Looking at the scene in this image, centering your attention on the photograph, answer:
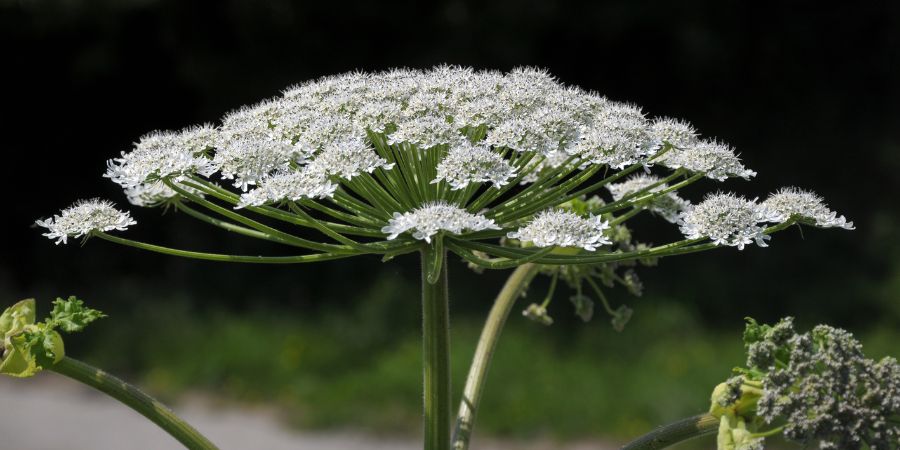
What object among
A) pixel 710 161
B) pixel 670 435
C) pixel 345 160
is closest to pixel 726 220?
pixel 710 161

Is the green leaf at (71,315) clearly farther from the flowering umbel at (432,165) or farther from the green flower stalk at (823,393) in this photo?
the green flower stalk at (823,393)

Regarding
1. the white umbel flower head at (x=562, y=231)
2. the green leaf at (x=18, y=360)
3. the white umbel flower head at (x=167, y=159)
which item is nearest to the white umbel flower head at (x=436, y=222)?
the white umbel flower head at (x=562, y=231)

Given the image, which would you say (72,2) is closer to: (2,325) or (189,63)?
(189,63)

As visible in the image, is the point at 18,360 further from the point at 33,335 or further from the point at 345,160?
the point at 345,160

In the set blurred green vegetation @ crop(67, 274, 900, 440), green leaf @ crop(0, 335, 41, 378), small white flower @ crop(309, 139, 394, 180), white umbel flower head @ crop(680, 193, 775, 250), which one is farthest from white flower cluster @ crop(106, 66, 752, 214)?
blurred green vegetation @ crop(67, 274, 900, 440)

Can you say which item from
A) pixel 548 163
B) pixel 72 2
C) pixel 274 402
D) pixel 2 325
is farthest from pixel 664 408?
pixel 72 2

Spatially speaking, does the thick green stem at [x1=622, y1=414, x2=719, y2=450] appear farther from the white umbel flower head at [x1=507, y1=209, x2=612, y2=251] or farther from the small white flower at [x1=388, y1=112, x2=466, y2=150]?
the small white flower at [x1=388, y1=112, x2=466, y2=150]
